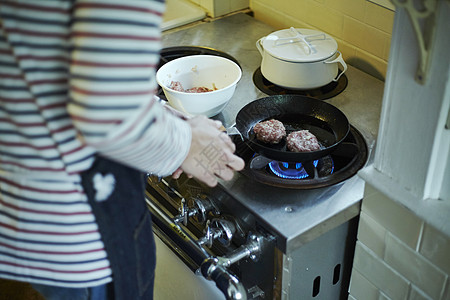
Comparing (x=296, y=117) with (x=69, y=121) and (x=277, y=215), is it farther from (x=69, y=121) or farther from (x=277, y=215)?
(x=69, y=121)

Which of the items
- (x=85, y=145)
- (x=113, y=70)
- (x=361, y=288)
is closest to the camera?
(x=113, y=70)

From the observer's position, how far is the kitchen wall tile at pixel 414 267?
36.8 inches

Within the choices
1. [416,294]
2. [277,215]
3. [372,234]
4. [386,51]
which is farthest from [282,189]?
[386,51]

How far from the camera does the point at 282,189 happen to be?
1.03m

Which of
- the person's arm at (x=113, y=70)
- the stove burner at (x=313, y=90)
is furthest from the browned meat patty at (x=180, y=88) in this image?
the person's arm at (x=113, y=70)

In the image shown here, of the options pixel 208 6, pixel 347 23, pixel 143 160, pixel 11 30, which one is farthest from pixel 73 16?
pixel 208 6

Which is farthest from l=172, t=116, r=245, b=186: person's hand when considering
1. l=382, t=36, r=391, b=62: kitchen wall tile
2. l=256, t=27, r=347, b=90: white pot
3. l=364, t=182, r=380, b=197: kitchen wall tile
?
l=382, t=36, r=391, b=62: kitchen wall tile

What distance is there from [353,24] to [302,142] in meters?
0.54

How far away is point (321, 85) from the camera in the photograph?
1300 millimetres

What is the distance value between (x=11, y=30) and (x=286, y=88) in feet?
2.63

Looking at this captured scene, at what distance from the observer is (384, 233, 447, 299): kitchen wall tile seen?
934 mm

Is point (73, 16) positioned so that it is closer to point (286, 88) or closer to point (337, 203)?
point (337, 203)

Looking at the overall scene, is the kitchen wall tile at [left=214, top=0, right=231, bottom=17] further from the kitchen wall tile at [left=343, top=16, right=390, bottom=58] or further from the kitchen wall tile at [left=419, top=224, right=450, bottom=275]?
the kitchen wall tile at [left=419, top=224, right=450, bottom=275]

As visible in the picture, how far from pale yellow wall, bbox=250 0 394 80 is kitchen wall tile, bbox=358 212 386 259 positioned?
20.3 inches
